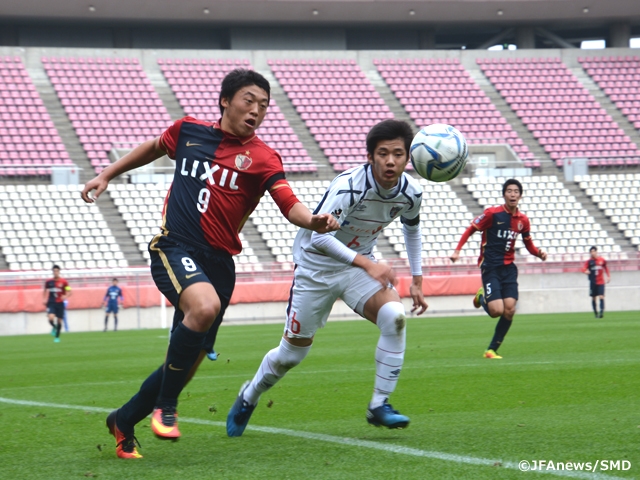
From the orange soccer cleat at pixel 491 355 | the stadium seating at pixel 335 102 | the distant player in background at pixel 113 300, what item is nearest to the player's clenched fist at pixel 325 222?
the orange soccer cleat at pixel 491 355

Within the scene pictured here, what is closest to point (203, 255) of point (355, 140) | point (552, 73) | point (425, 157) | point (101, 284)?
point (425, 157)

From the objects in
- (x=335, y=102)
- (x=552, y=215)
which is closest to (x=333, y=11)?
(x=335, y=102)

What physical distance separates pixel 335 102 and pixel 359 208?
33.3 metres

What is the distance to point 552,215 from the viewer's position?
32750mm

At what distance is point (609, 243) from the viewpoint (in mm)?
32031

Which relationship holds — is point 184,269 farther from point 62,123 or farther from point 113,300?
point 62,123

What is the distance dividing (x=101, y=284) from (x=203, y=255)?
2125 centimetres

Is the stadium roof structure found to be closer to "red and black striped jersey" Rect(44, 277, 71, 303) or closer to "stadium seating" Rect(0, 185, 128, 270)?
"stadium seating" Rect(0, 185, 128, 270)

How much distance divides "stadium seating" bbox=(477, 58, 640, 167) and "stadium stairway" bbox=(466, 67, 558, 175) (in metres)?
0.20

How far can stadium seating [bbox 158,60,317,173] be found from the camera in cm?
3519

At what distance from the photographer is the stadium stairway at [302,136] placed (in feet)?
112

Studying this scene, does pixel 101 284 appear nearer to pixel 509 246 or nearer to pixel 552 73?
pixel 509 246

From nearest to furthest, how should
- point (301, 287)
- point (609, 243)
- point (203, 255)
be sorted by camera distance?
point (203, 255) < point (301, 287) < point (609, 243)

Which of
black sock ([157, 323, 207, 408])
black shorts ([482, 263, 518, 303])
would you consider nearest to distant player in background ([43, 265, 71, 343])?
black shorts ([482, 263, 518, 303])
